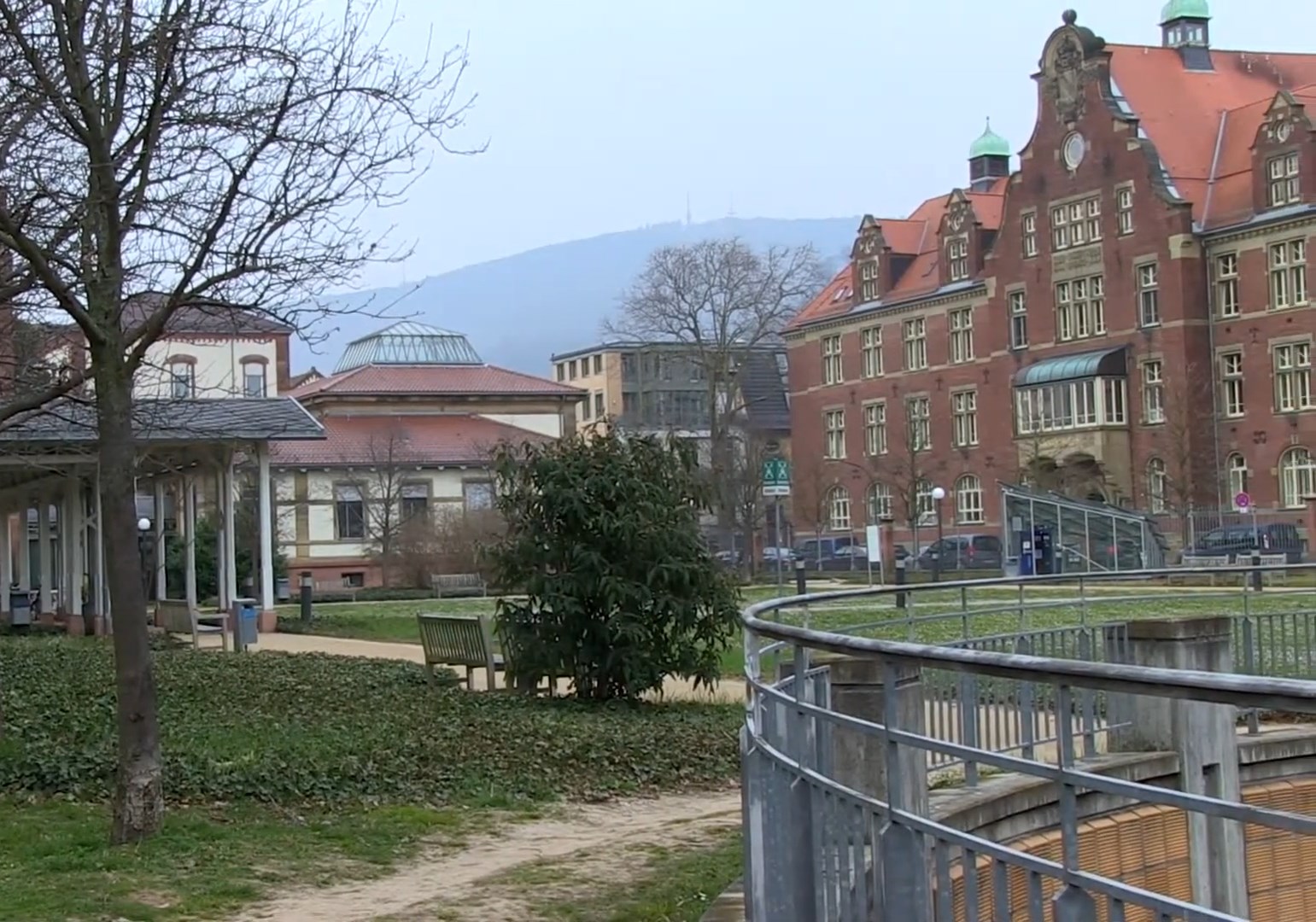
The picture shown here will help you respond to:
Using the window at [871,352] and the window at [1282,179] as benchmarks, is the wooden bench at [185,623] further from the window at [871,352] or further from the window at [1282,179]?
the window at [871,352]

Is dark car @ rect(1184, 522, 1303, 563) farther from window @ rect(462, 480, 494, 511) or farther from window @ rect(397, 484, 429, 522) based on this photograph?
window @ rect(397, 484, 429, 522)

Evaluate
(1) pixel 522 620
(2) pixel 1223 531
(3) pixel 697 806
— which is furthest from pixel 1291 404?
(3) pixel 697 806

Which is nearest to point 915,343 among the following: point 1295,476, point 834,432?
point 834,432

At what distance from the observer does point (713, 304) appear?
7856 centimetres

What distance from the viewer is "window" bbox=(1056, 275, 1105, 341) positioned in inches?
2477

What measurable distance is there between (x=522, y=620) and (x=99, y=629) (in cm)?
1887

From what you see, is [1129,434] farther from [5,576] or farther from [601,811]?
[601,811]

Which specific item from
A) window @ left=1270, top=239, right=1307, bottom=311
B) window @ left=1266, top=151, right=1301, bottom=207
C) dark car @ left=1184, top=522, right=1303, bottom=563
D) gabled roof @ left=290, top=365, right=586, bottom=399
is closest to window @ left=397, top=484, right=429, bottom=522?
gabled roof @ left=290, top=365, right=586, bottom=399

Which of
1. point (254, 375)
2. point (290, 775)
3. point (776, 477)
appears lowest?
point (290, 775)

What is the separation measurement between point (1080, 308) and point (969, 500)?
9625 millimetres

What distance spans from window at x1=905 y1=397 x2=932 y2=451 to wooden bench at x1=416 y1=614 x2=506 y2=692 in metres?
50.0

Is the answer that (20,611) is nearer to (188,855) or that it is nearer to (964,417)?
(188,855)

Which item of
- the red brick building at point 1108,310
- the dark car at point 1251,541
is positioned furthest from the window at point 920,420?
the dark car at point 1251,541

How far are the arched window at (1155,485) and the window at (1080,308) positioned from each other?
17.7 ft
